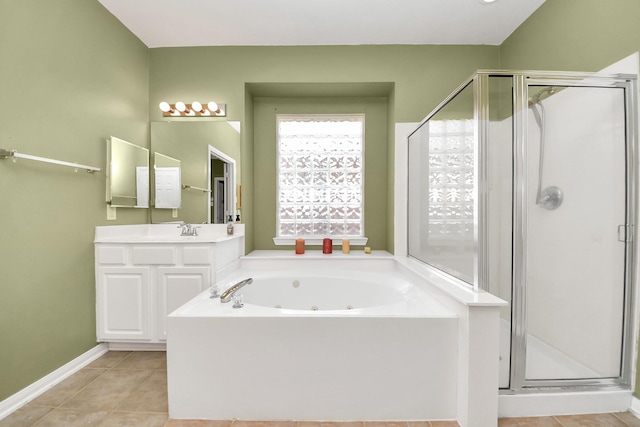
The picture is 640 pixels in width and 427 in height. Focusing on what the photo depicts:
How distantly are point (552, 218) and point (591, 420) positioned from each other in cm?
104

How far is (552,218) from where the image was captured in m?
1.66

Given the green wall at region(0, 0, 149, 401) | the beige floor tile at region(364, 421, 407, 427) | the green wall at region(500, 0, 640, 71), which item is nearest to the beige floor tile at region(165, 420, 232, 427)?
the beige floor tile at region(364, 421, 407, 427)

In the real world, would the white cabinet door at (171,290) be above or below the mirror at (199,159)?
below

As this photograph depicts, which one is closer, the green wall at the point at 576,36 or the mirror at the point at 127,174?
the green wall at the point at 576,36

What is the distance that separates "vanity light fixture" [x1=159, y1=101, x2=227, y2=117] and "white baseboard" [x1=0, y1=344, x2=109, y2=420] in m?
2.00

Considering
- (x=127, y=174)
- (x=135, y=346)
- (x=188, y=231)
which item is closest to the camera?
(x=135, y=346)

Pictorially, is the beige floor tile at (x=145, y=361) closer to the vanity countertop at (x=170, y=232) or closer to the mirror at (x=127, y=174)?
the vanity countertop at (x=170, y=232)

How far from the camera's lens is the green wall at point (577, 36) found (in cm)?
154

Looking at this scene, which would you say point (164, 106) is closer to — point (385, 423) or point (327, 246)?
point (327, 246)

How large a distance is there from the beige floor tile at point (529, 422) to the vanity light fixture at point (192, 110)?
293 cm

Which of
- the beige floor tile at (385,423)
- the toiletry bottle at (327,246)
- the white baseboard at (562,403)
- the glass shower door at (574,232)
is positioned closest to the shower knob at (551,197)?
the glass shower door at (574,232)

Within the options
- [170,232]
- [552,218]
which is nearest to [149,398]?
[170,232]

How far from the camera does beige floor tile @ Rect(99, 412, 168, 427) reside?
56.2 inches

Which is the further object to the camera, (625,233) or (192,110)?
(192,110)
